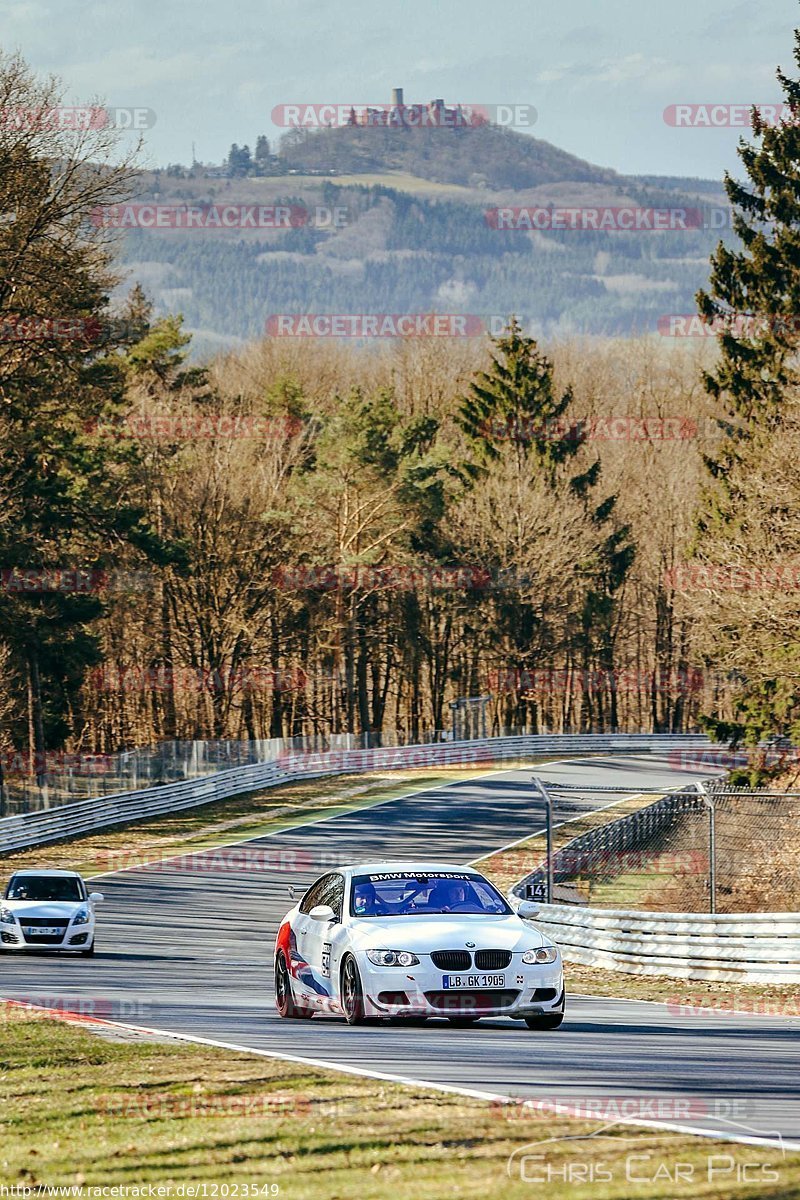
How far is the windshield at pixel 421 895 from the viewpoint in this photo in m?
14.6

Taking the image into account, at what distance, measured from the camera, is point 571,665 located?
87062mm

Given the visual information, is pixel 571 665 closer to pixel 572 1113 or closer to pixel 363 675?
pixel 363 675

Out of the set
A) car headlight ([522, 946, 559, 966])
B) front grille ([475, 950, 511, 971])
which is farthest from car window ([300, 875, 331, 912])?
car headlight ([522, 946, 559, 966])

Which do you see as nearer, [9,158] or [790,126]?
[9,158]

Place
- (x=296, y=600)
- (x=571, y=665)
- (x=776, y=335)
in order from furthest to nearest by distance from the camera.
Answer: (x=571, y=665) → (x=296, y=600) → (x=776, y=335)

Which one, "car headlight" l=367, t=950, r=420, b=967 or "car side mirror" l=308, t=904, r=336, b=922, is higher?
"car side mirror" l=308, t=904, r=336, b=922

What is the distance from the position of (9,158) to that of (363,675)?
45769 millimetres

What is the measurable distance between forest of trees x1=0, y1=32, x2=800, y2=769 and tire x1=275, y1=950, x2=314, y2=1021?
77.8 feet

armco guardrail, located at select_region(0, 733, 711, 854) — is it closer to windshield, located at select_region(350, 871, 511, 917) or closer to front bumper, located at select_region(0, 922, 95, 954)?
front bumper, located at select_region(0, 922, 95, 954)

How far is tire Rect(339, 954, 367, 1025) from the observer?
Result: 13.9 meters

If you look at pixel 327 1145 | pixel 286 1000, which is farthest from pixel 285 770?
pixel 327 1145

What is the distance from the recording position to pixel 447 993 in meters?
13.6

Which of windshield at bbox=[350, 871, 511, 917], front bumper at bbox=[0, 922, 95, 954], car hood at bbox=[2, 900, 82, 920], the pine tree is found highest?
the pine tree

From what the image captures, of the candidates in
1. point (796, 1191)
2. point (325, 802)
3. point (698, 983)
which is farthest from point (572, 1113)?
point (325, 802)
